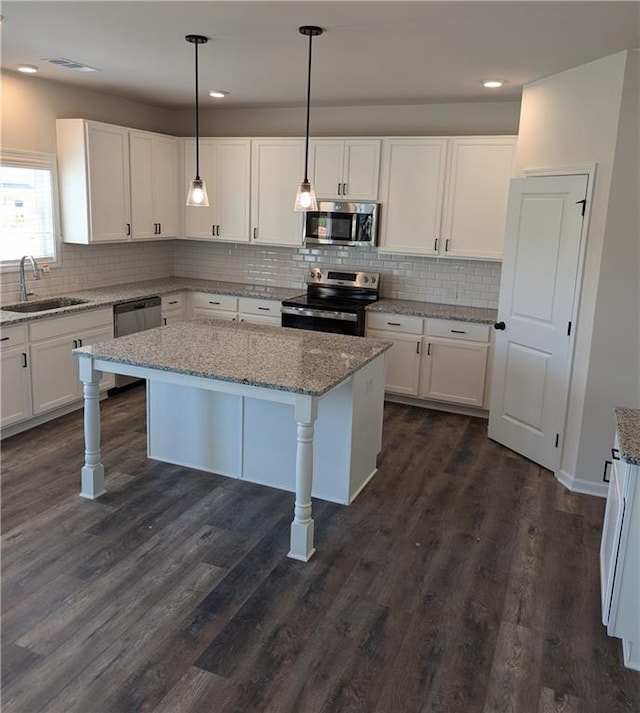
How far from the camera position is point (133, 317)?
17.9ft

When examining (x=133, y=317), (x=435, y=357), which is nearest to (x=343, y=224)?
(x=435, y=357)

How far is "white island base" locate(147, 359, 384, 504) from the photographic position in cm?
356

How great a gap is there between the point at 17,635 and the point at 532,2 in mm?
3487

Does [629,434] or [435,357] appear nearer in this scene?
[629,434]

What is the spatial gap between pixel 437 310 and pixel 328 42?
2.56 metres

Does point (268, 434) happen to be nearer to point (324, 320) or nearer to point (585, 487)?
point (324, 320)

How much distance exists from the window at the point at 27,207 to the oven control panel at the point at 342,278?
7.90 feet

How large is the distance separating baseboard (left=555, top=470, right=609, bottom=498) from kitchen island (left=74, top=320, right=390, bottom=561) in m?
1.29

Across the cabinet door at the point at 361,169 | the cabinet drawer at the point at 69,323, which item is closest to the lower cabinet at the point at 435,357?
the cabinet door at the point at 361,169

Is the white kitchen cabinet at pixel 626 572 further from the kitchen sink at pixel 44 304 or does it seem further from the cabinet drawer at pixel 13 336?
the kitchen sink at pixel 44 304

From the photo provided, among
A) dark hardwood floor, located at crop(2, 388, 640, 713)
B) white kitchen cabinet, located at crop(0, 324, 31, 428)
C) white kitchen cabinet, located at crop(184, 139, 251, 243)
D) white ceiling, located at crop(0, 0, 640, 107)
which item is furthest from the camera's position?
white kitchen cabinet, located at crop(184, 139, 251, 243)

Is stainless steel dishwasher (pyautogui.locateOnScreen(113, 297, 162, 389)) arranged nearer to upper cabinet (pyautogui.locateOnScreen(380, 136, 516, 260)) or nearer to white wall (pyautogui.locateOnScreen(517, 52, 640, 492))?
upper cabinet (pyautogui.locateOnScreen(380, 136, 516, 260))

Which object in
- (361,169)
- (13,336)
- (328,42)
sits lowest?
(13,336)

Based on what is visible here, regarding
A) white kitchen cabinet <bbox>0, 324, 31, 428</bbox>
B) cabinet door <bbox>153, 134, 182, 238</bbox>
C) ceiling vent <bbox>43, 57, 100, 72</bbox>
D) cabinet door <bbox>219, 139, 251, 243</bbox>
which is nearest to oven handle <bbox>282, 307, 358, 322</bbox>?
cabinet door <bbox>219, 139, 251, 243</bbox>
